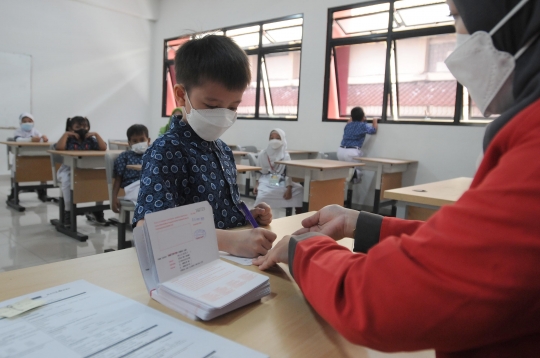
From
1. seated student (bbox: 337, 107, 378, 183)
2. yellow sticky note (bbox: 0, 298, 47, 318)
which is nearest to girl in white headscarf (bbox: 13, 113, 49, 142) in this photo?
seated student (bbox: 337, 107, 378, 183)

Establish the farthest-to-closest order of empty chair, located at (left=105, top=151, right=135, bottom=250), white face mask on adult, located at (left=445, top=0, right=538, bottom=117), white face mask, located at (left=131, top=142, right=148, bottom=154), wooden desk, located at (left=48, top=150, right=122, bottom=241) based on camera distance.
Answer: wooden desk, located at (left=48, top=150, right=122, bottom=241)
white face mask, located at (left=131, top=142, right=148, bottom=154)
empty chair, located at (left=105, top=151, right=135, bottom=250)
white face mask on adult, located at (left=445, top=0, right=538, bottom=117)

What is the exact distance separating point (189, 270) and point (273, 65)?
21.6 ft

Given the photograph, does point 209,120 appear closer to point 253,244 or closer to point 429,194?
point 253,244

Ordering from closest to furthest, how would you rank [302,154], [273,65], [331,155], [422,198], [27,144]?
[422,198] < [27,144] < [331,155] < [302,154] < [273,65]

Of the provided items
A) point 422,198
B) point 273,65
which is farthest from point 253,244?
point 273,65

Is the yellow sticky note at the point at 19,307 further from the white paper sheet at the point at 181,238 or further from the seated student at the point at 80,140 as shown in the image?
the seated student at the point at 80,140

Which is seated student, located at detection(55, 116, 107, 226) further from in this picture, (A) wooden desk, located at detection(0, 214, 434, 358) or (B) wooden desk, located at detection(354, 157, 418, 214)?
(A) wooden desk, located at detection(0, 214, 434, 358)

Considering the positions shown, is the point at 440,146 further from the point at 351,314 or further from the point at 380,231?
the point at 351,314

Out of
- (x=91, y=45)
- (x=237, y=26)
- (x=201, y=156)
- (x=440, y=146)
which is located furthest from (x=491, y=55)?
(x=91, y=45)

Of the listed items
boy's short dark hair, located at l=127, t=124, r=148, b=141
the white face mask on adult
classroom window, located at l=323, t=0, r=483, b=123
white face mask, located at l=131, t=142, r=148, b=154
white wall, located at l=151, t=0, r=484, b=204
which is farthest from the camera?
classroom window, located at l=323, t=0, r=483, b=123

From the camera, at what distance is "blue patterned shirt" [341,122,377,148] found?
5.40 meters

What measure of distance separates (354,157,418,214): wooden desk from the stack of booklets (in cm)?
414

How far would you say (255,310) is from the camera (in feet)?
2.41

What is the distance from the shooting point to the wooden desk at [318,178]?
3.88 m
